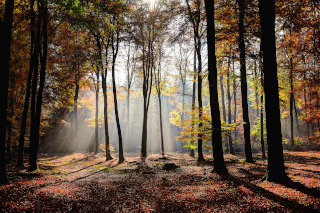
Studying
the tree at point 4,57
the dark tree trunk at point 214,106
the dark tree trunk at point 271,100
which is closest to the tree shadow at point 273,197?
the dark tree trunk at point 271,100

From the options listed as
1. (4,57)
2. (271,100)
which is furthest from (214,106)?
(4,57)

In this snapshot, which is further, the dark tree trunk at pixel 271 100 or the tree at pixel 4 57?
the tree at pixel 4 57

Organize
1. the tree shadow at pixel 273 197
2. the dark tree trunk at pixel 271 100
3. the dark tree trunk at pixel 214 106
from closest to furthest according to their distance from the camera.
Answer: the tree shadow at pixel 273 197 → the dark tree trunk at pixel 271 100 → the dark tree trunk at pixel 214 106

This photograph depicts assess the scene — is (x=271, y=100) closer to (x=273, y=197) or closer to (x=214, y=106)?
(x=214, y=106)

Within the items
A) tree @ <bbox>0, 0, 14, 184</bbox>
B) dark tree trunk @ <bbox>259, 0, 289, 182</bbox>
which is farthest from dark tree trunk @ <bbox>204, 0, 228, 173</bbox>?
tree @ <bbox>0, 0, 14, 184</bbox>

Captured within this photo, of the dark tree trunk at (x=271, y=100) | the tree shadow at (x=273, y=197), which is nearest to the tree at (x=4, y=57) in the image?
the tree shadow at (x=273, y=197)

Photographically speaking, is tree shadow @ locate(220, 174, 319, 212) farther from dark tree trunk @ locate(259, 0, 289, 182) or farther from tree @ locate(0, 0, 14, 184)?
tree @ locate(0, 0, 14, 184)

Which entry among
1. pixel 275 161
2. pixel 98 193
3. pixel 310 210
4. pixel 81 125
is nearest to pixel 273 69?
pixel 275 161

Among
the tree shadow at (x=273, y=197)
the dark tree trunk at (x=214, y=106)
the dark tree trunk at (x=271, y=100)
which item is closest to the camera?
the tree shadow at (x=273, y=197)

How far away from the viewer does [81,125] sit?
31.9m

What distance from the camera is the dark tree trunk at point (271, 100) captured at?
609cm

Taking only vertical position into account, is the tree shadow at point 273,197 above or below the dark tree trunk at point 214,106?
below

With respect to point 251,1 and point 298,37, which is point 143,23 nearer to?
point 251,1

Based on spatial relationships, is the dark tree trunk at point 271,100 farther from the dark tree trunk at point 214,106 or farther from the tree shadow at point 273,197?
the dark tree trunk at point 214,106
